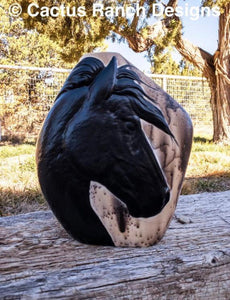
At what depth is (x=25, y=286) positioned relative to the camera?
81 cm

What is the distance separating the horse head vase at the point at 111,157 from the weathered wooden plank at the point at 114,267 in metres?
0.08

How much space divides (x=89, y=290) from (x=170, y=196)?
14.7 inches

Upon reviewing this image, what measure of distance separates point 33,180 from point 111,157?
1.81m

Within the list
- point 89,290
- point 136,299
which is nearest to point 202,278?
point 136,299

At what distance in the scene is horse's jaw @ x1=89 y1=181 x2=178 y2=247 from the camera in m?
0.97

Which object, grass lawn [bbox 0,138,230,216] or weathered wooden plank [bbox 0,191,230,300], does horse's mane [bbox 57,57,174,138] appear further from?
grass lawn [bbox 0,138,230,216]

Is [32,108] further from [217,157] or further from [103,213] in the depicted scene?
[103,213]

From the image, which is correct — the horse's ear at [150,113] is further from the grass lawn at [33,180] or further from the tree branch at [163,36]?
the tree branch at [163,36]

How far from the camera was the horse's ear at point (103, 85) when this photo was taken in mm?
963

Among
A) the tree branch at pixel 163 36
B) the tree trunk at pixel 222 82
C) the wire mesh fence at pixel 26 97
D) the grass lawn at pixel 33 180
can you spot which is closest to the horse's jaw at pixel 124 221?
the grass lawn at pixel 33 180

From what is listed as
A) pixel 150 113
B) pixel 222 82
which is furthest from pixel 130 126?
pixel 222 82

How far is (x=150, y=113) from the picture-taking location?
0.98 m

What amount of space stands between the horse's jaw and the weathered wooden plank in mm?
33

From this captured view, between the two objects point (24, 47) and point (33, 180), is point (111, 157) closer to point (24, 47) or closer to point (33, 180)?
point (33, 180)
